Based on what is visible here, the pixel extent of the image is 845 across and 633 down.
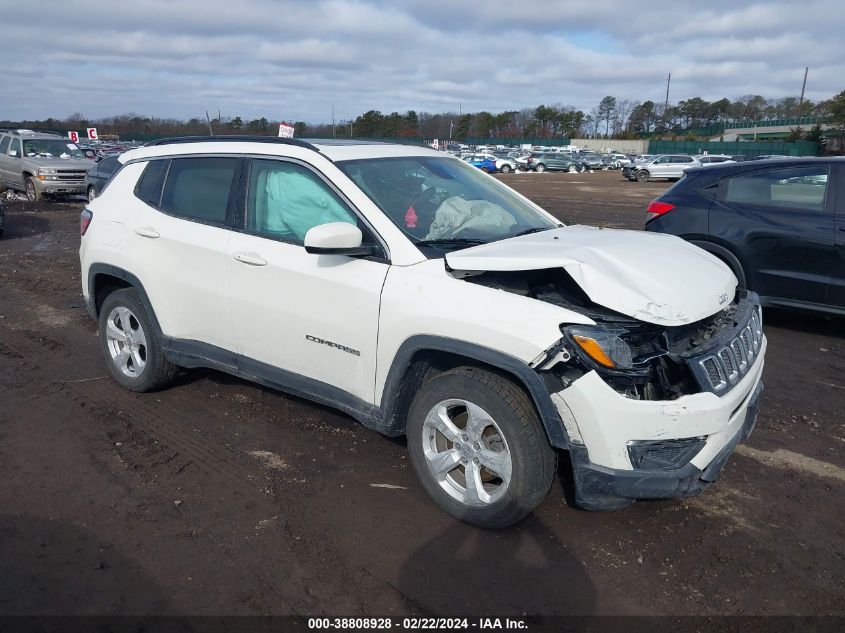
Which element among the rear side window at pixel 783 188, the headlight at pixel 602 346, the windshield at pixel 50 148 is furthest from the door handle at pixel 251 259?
the windshield at pixel 50 148

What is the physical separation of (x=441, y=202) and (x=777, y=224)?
4085 millimetres

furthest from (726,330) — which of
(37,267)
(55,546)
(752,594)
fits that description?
(37,267)

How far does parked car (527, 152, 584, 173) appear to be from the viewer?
53438 millimetres

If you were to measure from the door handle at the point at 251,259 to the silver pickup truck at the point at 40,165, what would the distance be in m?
16.9

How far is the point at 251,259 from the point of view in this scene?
4121 mm

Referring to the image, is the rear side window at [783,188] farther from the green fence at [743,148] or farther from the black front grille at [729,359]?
the green fence at [743,148]

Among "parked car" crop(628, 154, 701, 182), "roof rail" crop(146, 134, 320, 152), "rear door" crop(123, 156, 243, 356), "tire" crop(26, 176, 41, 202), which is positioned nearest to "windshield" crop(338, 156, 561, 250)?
"roof rail" crop(146, 134, 320, 152)

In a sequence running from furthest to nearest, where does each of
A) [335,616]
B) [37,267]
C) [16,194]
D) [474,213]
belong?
[16,194] → [37,267] → [474,213] → [335,616]

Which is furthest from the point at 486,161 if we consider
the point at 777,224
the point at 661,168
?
the point at 777,224

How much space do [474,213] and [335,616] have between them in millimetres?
2462

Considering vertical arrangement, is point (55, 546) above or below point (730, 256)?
below

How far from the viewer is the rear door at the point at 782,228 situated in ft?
20.8

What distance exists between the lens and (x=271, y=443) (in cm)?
440

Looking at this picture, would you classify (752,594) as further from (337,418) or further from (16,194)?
(16,194)
